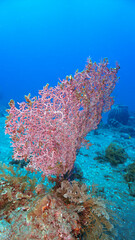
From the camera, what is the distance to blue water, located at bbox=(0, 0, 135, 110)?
148000mm

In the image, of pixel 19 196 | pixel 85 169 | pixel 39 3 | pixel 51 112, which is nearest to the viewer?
pixel 19 196

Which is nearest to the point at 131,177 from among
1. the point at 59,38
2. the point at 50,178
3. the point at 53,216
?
the point at 50,178

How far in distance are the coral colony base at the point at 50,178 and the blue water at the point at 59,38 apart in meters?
146

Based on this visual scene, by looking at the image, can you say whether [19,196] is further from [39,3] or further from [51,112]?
[39,3]

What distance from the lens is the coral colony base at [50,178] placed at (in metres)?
1.89

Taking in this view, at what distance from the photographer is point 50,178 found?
126 inches

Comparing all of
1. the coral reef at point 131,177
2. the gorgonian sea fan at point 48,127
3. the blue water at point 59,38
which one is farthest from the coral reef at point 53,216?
the blue water at point 59,38

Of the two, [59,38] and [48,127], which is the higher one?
[59,38]

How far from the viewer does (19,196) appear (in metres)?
2.39

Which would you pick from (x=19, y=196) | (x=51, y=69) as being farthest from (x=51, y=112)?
(x=51, y=69)

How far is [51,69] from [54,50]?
1081 inches

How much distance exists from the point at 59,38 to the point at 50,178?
691 ft

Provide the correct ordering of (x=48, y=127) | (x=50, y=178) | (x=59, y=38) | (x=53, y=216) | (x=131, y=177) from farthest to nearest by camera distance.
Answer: (x=59, y=38) < (x=131, y=177) < (x=50, y=178) < (x=48, y=127) < (x=53, y=216)

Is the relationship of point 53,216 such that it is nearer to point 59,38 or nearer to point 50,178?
point 50,178
